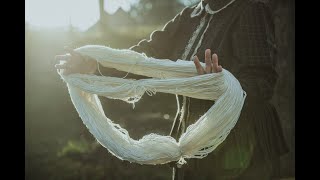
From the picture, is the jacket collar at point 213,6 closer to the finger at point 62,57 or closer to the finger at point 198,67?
the finger at point 198,67

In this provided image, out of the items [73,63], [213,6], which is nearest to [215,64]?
[213,6]

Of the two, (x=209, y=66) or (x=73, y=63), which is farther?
(x=73, y=63)

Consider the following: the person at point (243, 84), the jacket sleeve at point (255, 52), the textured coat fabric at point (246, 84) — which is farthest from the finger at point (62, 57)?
the jacket sleeve at point (255, 52)

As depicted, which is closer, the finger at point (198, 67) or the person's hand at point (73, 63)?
the finger at point (198, 67)

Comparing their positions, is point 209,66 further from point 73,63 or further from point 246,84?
point 73,63

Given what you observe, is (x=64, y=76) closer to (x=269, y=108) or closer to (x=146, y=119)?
(x=269, y=108)

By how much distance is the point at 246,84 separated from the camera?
141 centimetres

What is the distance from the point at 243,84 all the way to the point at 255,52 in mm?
94

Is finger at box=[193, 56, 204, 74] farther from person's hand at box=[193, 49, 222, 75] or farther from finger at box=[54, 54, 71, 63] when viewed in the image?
A: finger at box=[54, 54, 71, 63]

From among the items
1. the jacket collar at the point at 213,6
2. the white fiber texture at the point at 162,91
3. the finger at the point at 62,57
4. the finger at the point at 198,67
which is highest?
the jacket collar at the point at 213,6

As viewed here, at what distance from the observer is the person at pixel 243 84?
1421mm

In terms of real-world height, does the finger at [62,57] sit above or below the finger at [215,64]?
above

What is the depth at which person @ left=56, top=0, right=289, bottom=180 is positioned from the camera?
4.66ft
